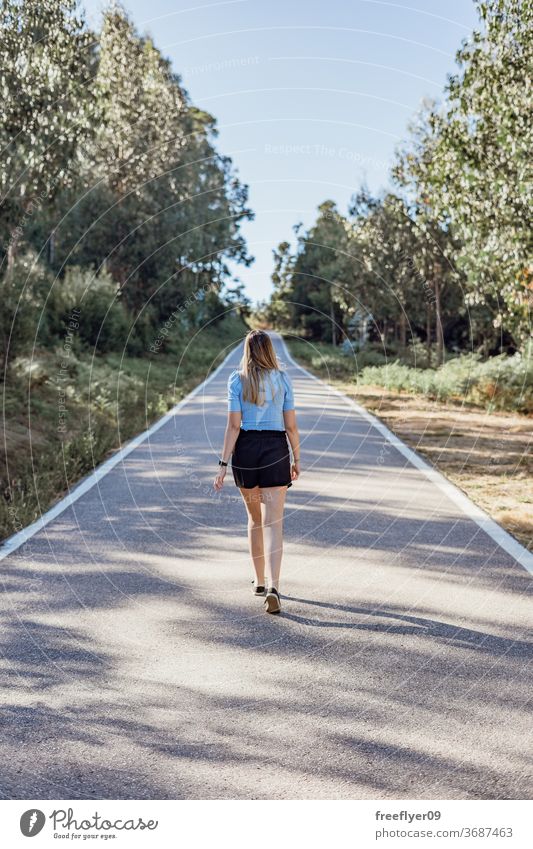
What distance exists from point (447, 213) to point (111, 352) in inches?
801

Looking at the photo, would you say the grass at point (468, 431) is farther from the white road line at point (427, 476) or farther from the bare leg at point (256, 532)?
the bare leg at point (256, 532)

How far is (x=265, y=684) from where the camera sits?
4.97 m

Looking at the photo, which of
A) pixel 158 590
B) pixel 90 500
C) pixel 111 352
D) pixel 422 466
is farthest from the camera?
pixel 111 352

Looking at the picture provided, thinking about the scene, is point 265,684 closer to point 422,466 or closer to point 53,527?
point 53,527

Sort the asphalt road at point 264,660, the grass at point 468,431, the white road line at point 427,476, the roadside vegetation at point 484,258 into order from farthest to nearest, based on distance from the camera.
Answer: the roadside vegetation at point 484,258, the grass at point 468,431, the white road line at point 427,476, the asphalt road at point 264,660

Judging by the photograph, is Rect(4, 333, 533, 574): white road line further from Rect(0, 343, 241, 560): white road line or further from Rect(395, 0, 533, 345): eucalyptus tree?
Rect(395, 0, 533, 345): eucalyptus tree

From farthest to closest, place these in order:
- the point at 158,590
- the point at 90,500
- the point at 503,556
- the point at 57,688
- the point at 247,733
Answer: the point at 90,500 → the point at 503,556 → the point at 158,590 → the point at 57,688 → the point at 247,733

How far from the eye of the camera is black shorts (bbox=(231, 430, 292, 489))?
6.58 metres

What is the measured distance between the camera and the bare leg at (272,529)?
21.1ft

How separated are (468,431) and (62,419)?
24.9 ft

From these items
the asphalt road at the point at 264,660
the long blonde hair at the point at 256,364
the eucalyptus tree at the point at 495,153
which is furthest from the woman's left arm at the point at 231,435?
the eucalyptus tree at the point at 495,153

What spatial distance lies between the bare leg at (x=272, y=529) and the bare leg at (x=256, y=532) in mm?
71

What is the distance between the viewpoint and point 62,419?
56.9 feet
